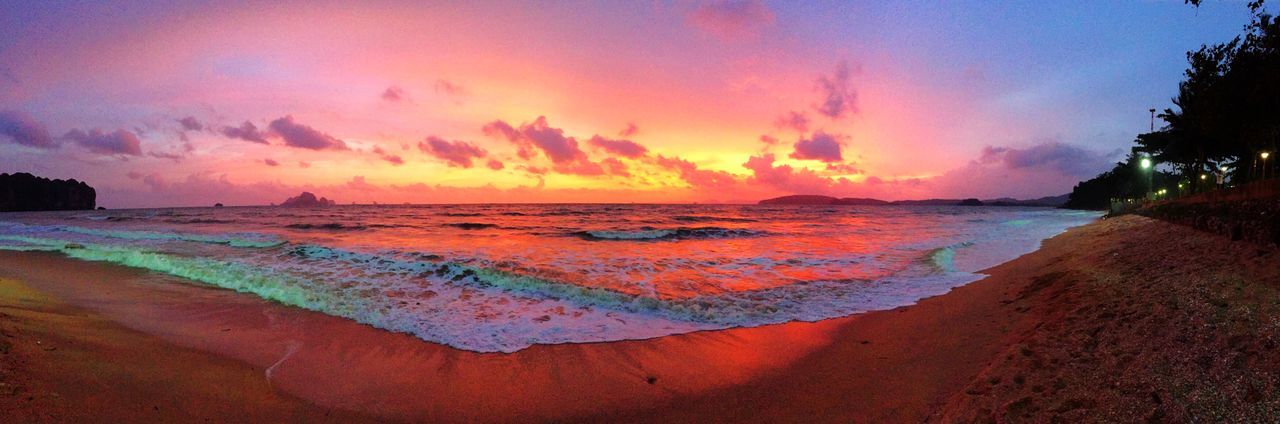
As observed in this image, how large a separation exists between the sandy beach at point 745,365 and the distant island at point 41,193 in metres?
165

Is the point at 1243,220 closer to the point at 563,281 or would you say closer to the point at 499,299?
the point at 563,281

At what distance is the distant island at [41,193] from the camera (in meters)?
107

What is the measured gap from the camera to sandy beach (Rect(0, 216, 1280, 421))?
13.0ft

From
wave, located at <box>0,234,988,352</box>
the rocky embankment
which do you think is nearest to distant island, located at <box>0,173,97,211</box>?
wave, located at <box>0,234,988,352</box>

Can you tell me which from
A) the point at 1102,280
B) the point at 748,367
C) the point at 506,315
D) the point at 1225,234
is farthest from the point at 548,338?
the point at 1225,234

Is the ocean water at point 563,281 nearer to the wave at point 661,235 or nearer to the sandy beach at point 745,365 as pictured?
the sandy beach at point 745,365

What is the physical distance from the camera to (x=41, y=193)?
4451 inches

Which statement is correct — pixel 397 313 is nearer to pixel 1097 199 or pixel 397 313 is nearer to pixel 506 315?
pixel 506 315

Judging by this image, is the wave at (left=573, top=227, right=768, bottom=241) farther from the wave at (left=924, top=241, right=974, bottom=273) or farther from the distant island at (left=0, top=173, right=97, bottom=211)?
the distant island at (left=0, top=173, right=97, bottom=211)

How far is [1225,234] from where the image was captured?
10078mm

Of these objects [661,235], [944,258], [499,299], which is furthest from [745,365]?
[661,235]

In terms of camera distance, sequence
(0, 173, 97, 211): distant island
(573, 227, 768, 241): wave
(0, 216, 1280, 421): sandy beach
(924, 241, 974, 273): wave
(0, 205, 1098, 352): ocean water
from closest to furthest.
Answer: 1. (0, 216, 1280, 421): sandy beach
2. (0, 205, 1098, 352): ocean water
3. (924, 241, 974, 273): wave
4. (573, 227, 768, 241): wave
5. (0, 173, 97, 211): distant island

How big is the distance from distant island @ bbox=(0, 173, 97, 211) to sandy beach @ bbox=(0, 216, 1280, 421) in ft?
540

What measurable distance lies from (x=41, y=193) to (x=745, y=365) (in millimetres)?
180281
